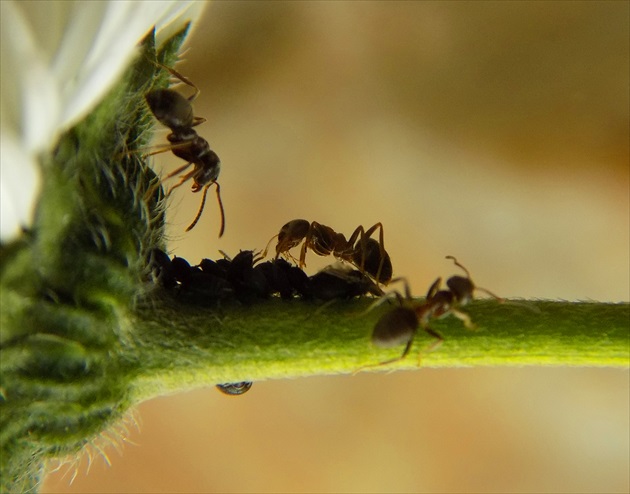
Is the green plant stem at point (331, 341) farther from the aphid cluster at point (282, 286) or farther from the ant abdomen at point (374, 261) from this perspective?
the ant abdomen at point (374, 261)

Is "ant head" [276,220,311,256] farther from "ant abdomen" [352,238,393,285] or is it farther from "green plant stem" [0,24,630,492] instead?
"green plant stem" [0,24,630,492]

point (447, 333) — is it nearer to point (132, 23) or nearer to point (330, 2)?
point (132, 23)

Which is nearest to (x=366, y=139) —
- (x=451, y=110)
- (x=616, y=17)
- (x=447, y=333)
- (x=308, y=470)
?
(x=451, y=110)

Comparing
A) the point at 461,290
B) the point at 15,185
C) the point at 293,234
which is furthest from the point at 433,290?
the point at 15,185

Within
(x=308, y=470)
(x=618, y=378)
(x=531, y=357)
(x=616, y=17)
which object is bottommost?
(x=308, y=470)

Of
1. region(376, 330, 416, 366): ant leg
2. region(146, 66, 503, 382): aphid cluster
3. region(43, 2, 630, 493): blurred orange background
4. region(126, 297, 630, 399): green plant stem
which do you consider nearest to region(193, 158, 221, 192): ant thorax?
region(146, 66, 503, 382): aphid cluster

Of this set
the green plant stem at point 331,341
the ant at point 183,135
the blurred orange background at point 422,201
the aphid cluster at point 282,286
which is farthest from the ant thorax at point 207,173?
the blurred orange background at point 422,201

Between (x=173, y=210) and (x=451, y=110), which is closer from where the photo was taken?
(x=173, y=210)

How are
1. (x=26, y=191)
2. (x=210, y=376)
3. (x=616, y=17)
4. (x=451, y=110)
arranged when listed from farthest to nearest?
(x=451, y=110)
(x=616, y=17)
(x=210, y=376)
(x=26, y=191)
